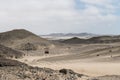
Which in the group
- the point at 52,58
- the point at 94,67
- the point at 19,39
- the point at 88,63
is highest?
the point at 19,39

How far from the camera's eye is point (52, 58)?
62531 mm

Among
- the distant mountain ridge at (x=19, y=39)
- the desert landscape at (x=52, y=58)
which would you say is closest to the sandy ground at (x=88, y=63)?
the desert landscape at (x=52, y=58)

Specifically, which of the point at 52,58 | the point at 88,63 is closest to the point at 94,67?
the point at 88,63

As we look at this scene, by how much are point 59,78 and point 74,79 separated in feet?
3.88

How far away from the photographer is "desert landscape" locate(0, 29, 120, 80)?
2572 centimetres

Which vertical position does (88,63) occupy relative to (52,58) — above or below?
below

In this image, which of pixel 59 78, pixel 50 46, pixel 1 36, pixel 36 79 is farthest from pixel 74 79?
pixel 1 36

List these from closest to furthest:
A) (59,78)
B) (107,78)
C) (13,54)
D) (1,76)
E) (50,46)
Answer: (1,76), (59,78), (107,78), (13,54), (50,46)

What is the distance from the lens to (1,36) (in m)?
100

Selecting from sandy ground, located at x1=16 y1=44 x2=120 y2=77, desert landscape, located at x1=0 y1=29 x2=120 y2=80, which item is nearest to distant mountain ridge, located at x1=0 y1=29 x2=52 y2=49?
desert landscape, located at x1=0 y1=29 x2=120 y2=80

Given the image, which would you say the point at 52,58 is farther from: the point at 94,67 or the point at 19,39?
the point at 19,39

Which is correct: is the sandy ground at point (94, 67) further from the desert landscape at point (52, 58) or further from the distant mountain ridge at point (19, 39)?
the distant mountain ridge at point (19, 39)

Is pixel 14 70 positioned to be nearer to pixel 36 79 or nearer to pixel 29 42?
pixel 36 79

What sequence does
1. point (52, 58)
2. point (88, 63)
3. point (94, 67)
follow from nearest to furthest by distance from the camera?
1. point (94, 67)
2. point (88, 63)
3. point (52, 58)
